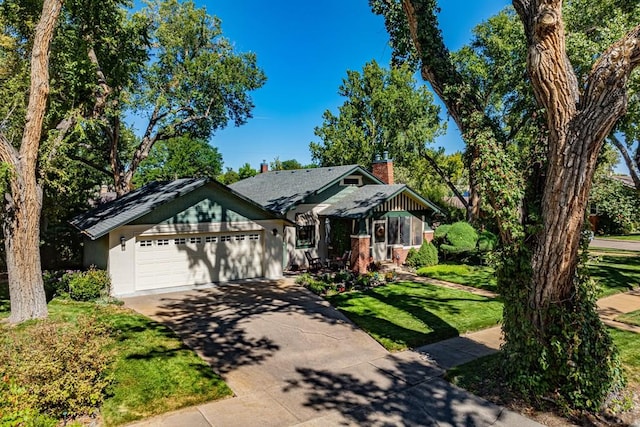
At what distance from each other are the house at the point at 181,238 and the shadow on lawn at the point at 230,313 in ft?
2.76

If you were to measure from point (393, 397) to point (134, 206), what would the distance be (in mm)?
12317

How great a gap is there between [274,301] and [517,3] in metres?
10.5

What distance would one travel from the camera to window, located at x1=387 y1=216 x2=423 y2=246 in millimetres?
21281

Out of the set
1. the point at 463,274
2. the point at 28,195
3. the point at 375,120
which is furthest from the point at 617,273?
the point at 375,120

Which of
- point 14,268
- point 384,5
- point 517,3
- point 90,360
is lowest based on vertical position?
point 90,360

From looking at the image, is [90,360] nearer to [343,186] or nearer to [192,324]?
[192,324]

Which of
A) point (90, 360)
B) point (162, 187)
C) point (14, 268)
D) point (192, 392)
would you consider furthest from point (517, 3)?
point (162, 187)

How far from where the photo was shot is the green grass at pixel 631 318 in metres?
11.1

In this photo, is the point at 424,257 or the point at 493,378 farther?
the point at 424,257

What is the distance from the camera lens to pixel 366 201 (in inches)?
778

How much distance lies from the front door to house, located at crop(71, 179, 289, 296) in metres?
5.62

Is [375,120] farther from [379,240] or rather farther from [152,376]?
[152,376]

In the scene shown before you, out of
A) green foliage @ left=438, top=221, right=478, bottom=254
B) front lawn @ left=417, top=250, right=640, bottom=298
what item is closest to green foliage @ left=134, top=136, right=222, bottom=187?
green foliage @ left=438, top=221, right=478, bottom=254

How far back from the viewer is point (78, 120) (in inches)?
480
